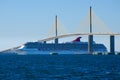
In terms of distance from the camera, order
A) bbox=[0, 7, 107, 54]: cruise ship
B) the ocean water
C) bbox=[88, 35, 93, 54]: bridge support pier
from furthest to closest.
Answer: bbox=[0, 7, 107, 54]: cruise ship < bbox=[88, 35, 93, 54]: bridge support pier < the ocean water

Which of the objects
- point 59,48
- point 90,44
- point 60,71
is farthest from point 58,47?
point 60,71

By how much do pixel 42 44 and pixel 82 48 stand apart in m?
12.1

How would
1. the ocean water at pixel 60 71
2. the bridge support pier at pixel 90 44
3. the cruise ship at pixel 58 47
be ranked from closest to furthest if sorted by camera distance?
the ocean water at pixel 60 71
the bridge support pier at pixel 90 44
the cruise ship at pixel 58 47

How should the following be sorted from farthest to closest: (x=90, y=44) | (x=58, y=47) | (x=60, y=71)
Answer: (x=58, y=47) → (x=90, y=44) → (x=60, y=71)

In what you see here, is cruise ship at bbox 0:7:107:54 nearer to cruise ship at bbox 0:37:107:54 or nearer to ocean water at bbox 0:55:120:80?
cruise ship at bbox 0:37:107:54

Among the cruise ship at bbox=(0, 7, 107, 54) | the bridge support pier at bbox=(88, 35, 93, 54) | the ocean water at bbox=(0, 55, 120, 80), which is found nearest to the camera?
the ocean water at bbox=(0, 55, 120, 80)

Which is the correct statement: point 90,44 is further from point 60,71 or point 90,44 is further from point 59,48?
point 60,71

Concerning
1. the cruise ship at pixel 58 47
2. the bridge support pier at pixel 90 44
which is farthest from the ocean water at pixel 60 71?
the cruise ship at pixel 58 47

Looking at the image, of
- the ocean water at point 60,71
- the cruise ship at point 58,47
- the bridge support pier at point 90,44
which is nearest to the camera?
the ocean water at point 60,71

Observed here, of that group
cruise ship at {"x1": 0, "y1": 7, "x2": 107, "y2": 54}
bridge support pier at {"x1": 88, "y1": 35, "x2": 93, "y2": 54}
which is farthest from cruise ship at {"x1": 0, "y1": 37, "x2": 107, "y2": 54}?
bridge support pier at {"x1": 88, "y1": 35, "x2": 93, "y2": 54}

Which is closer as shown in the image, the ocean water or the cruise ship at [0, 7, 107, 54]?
the ocean water

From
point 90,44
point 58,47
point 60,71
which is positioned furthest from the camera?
point 58,47

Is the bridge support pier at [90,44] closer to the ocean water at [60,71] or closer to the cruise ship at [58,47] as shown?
the cruise ship at [58,47]

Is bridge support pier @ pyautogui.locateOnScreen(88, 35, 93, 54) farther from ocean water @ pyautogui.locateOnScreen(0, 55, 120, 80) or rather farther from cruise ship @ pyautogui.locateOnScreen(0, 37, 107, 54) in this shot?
ocean water @ pyautogui.locateOnScreen(0, 55, 120, 80)
